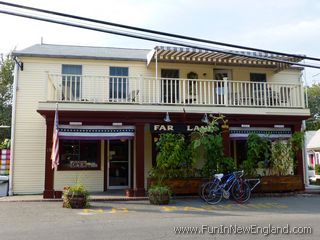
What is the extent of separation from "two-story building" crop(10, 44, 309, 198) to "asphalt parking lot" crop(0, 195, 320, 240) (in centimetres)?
229

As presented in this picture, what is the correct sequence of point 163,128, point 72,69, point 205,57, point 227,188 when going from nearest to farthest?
point 227,188 < point 163,128 < point 205,57 < point 72,69

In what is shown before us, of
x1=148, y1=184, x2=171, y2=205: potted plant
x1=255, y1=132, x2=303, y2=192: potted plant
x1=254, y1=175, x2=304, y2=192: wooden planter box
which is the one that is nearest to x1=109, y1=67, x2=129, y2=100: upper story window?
x1=148, y1=184, x2=171, y2=205: potted plant

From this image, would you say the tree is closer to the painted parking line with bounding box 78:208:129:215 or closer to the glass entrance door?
the glass entrance door

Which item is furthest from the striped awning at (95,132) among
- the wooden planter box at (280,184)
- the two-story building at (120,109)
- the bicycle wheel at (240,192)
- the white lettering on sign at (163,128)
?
the wooden planter box at (280,184)

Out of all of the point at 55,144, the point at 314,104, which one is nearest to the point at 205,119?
the point at 55,144

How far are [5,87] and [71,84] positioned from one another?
640 inches

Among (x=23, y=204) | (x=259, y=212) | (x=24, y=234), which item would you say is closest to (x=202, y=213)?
(x=259, y=212)

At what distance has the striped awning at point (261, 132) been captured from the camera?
1555cm

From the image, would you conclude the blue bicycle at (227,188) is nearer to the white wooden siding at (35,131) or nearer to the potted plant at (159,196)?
the potted plant at (159,196)

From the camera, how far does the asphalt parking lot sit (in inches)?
312

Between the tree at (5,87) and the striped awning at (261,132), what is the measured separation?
19648mm

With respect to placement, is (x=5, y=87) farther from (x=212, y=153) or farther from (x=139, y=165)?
(x=212, y=153)

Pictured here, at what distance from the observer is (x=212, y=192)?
12977 mm

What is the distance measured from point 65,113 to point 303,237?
923 cm
